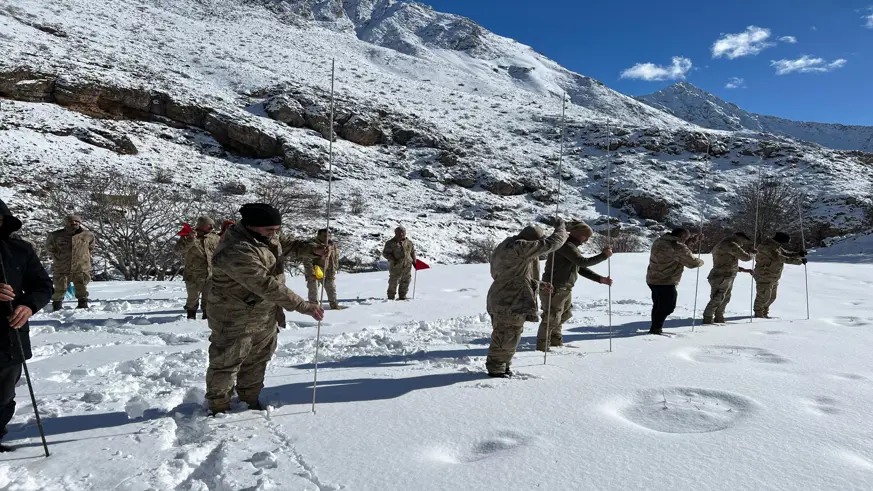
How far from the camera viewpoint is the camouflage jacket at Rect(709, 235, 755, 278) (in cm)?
766

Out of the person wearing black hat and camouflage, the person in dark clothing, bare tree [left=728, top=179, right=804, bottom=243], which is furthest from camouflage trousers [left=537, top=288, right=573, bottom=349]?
bare tree [left=728, top=179, right=804, bottom=243]

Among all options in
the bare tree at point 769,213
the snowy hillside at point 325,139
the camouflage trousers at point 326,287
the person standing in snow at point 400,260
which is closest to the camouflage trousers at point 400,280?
the person standing in snow at point 400,260

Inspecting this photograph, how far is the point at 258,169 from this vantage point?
119 feet

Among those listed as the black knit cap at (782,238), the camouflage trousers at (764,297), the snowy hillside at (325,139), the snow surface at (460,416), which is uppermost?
the snowy hillside at (325,139)

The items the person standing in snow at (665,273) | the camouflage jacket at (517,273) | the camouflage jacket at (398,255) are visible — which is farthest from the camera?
the camouflage jacket at (398,255)

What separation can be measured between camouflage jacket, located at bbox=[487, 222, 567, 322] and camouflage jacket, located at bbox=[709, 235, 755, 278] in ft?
15.7

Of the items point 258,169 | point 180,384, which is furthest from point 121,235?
point 258,169

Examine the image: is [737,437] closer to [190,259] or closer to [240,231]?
[240,231]

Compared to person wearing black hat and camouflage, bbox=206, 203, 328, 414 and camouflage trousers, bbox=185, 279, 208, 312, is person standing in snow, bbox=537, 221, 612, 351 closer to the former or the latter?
person wearing black hat and camouflage, bbox=206, 203, 328, 414

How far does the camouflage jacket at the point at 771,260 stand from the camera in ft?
27.6

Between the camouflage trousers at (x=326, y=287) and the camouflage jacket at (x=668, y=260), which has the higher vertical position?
the camouflage jacket at (x=668, y=260)

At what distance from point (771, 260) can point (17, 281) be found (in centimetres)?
1048

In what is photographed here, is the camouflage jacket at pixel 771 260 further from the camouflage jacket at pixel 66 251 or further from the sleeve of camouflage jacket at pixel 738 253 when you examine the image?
the camouflage jacket at pixel 66 251

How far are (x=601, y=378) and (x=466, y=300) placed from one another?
5985 mm
